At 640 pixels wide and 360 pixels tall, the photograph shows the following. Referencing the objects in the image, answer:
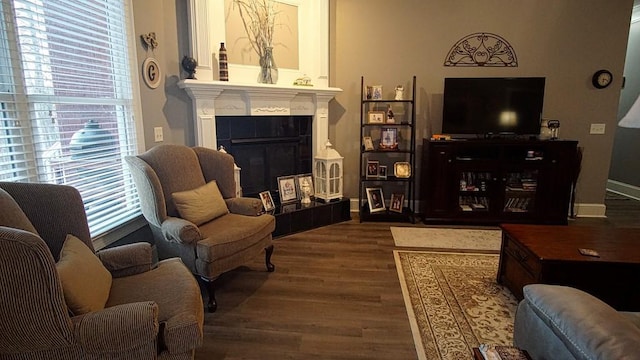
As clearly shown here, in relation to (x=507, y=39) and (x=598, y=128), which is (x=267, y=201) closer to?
(x=507, y=39)

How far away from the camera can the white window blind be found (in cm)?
186

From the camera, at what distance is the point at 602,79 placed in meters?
4.30

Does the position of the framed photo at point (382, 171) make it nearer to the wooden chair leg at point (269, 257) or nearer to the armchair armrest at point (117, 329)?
the wooden chair leg at point (269, 257)

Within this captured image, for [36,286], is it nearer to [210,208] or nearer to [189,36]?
[210,208]

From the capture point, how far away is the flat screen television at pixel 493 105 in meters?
4.07

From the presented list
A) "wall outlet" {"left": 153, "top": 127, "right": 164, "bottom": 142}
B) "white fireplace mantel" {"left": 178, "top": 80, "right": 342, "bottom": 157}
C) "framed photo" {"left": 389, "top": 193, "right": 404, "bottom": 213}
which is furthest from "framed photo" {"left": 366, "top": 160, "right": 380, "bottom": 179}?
"wall outlet" {"left": 153, "top": 127, "right": 164, "bottom": 142}

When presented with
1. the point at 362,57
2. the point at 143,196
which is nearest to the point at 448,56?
the point at 362,57

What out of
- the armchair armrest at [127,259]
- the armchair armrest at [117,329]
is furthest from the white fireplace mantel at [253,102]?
the armchair armrest at [117,329]

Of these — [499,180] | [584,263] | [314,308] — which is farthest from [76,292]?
[499,180]

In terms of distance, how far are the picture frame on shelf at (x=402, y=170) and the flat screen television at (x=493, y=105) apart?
61 cm

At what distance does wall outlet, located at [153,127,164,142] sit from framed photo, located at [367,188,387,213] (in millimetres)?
2428

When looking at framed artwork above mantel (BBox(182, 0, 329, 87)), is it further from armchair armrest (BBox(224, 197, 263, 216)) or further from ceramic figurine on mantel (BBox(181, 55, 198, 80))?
armchair armrest (BBox(224, 197, 263, 216))

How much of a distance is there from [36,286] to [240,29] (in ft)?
10.3

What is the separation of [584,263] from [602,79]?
3.33 meters
